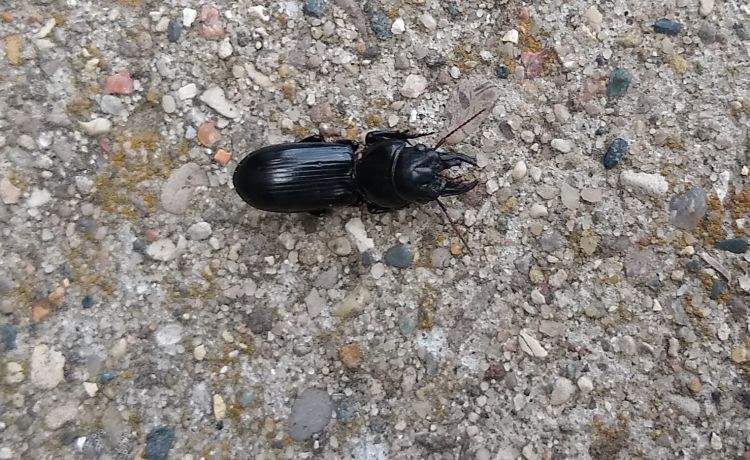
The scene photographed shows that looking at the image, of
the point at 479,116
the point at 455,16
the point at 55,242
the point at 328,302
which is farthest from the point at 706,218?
the point at 55,242

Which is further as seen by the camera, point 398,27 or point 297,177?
point 398,27

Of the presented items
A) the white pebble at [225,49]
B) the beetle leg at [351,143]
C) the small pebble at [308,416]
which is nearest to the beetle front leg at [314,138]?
the beetle leg at [351,143]

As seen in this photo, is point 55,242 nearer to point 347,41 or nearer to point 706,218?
point 347,41

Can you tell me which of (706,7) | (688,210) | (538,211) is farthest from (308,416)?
(706,7)

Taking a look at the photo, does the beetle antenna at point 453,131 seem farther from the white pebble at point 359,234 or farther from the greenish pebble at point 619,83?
the greenish pebble at point 619,83

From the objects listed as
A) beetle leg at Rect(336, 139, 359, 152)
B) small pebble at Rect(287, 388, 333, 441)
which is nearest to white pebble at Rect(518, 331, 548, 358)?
small pebble at Rect(287, 388, 333, 441)

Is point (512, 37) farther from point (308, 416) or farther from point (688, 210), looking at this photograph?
point (308, 416)
